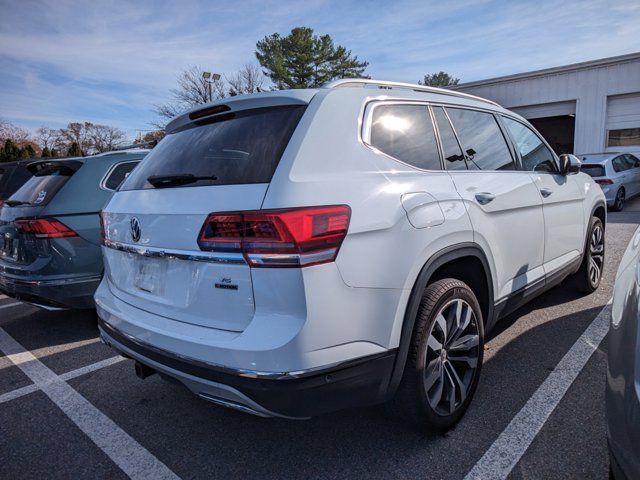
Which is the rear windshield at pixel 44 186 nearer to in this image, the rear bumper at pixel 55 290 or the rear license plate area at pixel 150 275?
the rear bumper at pixel 55 290

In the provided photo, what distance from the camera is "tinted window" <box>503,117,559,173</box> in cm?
342

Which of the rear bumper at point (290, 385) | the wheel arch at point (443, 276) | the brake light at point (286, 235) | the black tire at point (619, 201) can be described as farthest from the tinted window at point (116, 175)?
the black tire at point (619, 201)

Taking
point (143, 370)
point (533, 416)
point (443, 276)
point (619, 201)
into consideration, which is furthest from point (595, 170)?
point (143, 370)

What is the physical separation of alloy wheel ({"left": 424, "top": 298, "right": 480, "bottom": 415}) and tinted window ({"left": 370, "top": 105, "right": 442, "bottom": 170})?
31.5 inches

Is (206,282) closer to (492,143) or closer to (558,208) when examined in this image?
(492,143)

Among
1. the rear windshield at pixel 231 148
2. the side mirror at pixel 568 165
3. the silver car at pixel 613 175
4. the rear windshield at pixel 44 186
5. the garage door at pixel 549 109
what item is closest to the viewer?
the rear windshield at pixel 231 148

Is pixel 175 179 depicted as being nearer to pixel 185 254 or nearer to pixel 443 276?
pixel 185 254

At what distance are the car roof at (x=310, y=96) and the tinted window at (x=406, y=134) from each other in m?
0.09

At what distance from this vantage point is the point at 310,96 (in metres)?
2.06

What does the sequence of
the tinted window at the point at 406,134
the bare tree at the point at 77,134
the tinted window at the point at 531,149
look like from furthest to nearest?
1. the bare tree at the point at 77,134
2. the tinted window at the point at 531,149
3. the tinted window at the point at 406,134

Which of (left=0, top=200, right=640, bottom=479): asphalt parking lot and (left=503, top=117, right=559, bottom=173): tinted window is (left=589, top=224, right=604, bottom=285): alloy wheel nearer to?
(left=503, top=117, right=559, bottom=173): tinted window

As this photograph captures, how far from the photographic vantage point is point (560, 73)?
17.1 m

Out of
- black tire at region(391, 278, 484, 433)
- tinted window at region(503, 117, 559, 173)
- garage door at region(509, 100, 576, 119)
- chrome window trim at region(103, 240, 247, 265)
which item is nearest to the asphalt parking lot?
black tire at region(391, 278, 484, 433)

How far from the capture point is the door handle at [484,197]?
2.55 metres
